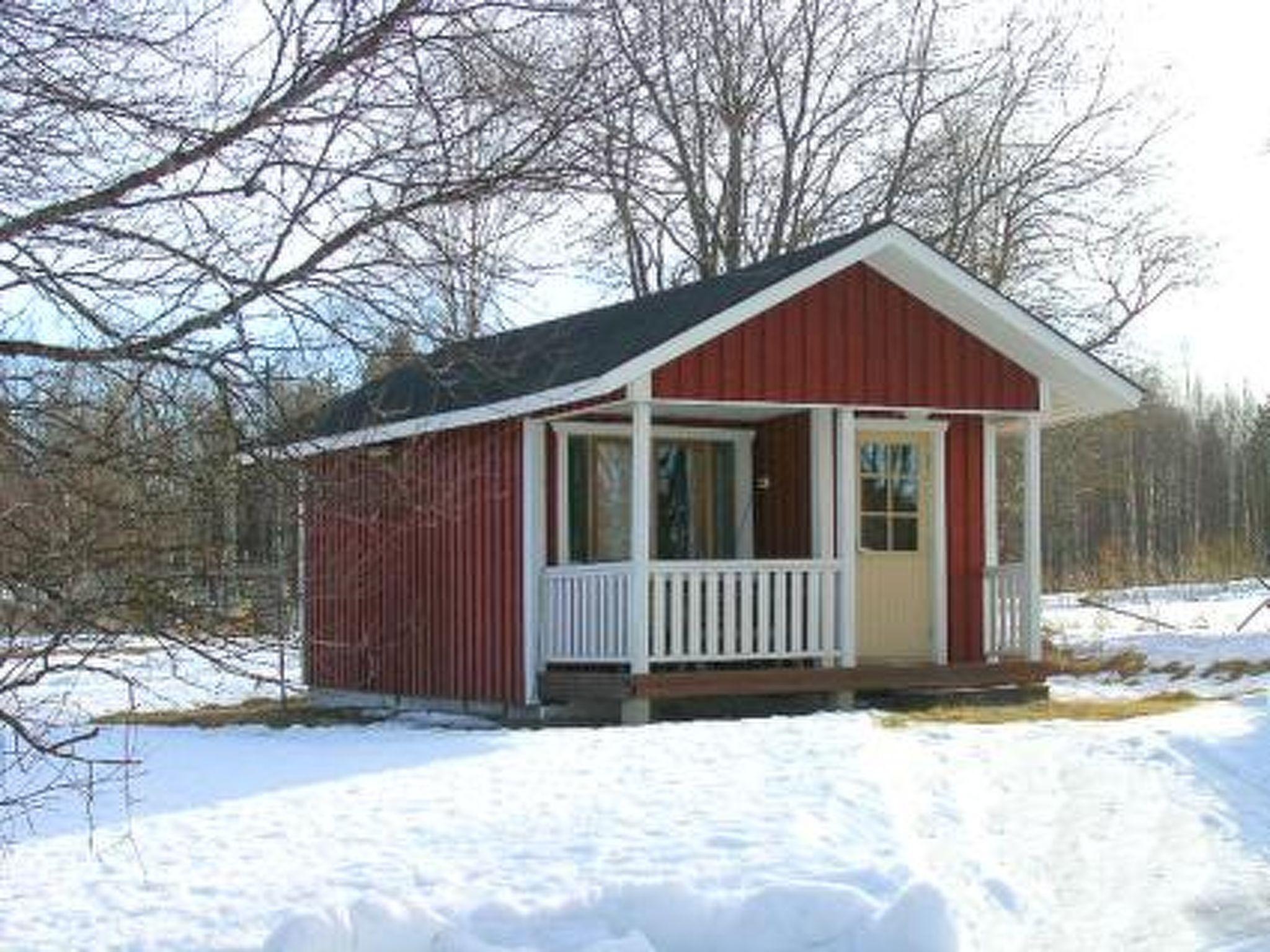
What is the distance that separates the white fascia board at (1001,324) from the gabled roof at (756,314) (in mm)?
11

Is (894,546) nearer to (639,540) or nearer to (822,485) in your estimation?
(822,485)

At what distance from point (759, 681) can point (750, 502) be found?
268cm

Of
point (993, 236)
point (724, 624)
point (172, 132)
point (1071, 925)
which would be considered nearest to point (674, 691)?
point (724, 624)

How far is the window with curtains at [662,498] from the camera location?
17.5 m

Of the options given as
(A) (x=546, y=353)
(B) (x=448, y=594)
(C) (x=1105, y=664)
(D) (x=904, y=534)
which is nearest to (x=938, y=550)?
(D) (x=904, y=534)

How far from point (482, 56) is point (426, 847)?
4.51 meters

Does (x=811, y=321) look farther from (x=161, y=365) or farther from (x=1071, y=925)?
(x=161, y=365)

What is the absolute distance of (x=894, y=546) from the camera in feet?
58.7

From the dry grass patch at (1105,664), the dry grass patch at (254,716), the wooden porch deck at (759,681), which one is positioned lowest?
the dry grass patch at (254,716)

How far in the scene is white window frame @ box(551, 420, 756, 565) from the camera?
17188mm

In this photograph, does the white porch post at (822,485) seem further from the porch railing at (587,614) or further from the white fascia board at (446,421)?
the white fascia board at (446,421)

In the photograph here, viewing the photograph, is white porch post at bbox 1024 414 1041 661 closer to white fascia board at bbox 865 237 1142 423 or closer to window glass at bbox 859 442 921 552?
white fascia board at bbox 865 237 1142 423

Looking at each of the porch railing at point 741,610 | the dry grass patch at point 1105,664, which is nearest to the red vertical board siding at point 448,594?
the porch railing at point 741,610

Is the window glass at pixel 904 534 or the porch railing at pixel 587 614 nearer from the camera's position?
the porch railing at pixel 587 614
